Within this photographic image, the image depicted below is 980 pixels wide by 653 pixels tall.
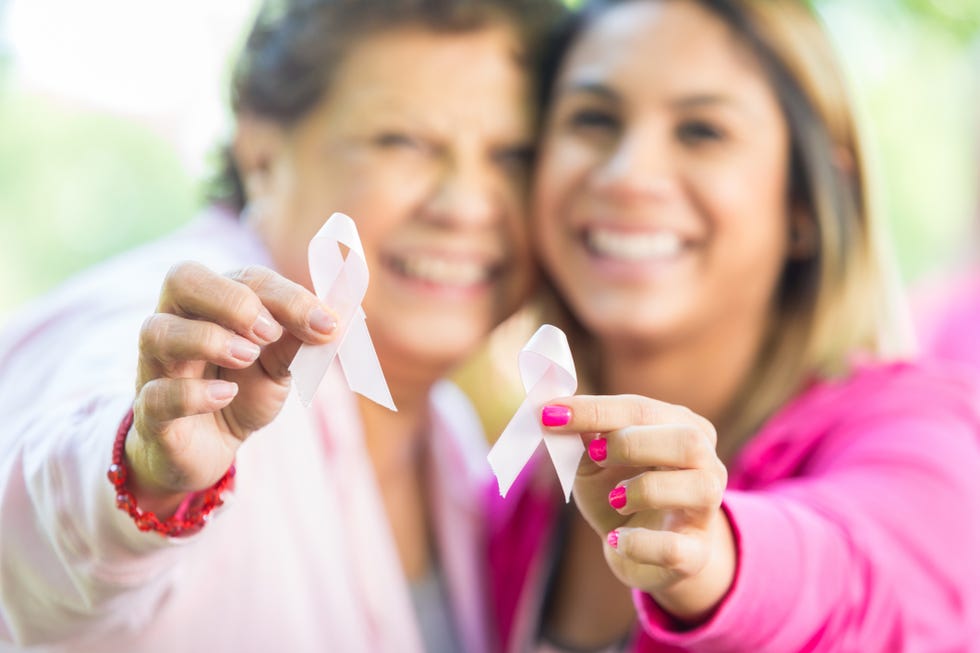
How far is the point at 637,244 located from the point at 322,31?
317mm

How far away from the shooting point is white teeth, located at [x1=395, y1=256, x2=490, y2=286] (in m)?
0.87

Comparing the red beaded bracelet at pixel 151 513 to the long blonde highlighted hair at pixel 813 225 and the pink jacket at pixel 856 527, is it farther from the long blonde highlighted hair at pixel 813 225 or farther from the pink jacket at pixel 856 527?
the long blonde highlighted hair at pixel 813 225

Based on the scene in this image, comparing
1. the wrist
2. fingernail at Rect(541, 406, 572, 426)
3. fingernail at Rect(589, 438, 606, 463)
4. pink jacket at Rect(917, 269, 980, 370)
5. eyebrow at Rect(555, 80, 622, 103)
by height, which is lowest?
pink jacket at Rect(917, 269, 980, 370)

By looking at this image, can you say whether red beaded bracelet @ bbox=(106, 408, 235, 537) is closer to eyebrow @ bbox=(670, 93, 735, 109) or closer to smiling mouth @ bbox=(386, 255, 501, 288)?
smiling mouth @ bbox=(386, 255, 501, 288)

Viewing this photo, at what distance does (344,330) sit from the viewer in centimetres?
47

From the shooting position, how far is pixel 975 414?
2.56 feet

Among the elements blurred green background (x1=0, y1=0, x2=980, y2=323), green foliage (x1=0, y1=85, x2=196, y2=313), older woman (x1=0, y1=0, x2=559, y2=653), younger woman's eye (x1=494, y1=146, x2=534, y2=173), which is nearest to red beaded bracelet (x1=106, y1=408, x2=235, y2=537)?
older woman (x1=0, y1=0, x2=559, y2=653)

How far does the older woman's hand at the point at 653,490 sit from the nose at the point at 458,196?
0.39 m

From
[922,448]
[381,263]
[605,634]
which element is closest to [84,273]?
[381,263]

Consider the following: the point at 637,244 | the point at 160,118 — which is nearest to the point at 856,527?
the point at 637,244

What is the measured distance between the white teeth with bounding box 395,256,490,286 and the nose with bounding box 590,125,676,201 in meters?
0.13

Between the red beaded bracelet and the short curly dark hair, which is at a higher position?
the short curly dark hair

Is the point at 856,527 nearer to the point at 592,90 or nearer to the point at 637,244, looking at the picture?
the point at 637,244

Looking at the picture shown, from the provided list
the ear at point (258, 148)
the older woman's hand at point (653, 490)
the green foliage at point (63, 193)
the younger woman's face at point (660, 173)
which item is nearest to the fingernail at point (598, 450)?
the older woman's hand at point (653, 490)
